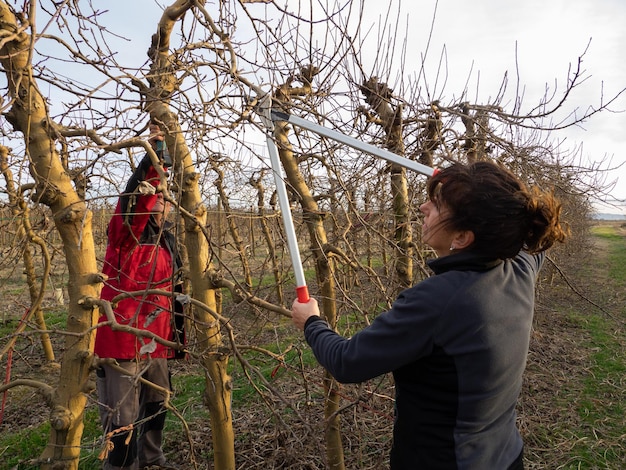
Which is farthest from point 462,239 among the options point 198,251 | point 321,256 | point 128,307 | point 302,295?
point 128,307

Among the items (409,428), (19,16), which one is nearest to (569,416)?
(409,428)

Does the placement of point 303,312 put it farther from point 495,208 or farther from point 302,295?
point 495,208

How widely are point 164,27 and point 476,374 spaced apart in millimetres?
1998

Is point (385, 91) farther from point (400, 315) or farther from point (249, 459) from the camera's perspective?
point (249, 459)

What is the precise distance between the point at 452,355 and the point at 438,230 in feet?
1.15

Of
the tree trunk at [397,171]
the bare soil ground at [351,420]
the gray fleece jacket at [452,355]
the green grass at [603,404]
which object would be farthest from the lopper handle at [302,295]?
the green grass at [603,404]

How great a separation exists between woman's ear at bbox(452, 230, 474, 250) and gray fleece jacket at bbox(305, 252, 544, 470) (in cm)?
5

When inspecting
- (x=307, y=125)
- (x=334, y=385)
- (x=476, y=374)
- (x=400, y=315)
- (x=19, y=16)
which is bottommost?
(x=334, y=385)

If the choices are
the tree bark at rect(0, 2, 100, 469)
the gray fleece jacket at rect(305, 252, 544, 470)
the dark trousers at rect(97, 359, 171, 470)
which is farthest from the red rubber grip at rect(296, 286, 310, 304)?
the dark trousers at rect(97, 359, 171, 470)

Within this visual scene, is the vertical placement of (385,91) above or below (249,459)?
above

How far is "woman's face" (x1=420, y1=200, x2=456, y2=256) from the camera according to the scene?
4.24 feet

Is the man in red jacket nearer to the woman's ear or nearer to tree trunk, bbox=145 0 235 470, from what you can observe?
tree trunk, bbox=145 0 235 470

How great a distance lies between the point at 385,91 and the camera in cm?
324

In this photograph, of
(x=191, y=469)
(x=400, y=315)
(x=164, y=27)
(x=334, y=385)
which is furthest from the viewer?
(x=191, y=469)
